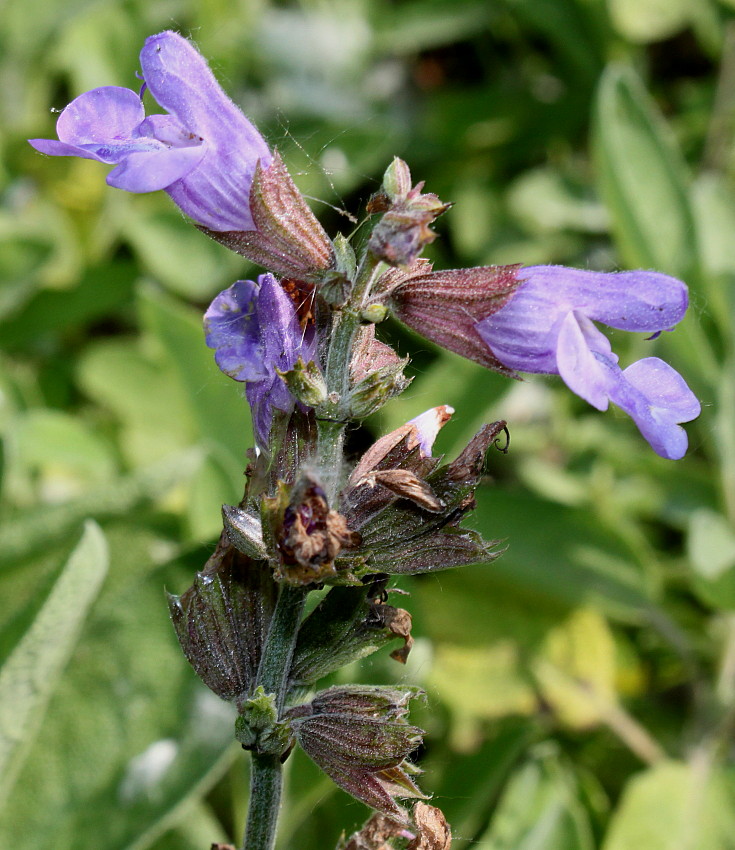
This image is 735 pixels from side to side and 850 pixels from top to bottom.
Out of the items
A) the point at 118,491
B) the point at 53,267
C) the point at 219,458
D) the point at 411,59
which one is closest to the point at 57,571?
the point at 118,491

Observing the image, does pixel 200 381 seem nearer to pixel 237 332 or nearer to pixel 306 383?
pixel 237 332

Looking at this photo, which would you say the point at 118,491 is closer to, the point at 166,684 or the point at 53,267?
the point at 166,684

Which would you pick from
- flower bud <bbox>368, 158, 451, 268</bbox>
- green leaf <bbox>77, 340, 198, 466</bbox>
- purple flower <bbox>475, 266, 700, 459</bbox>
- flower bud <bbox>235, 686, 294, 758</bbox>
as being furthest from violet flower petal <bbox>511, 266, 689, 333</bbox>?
green leaf <bbox>77, 340, 198, 466</bbox>

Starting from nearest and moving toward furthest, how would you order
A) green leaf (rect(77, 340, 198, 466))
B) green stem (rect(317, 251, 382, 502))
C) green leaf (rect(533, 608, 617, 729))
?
green stem (rect(317, 251, 382, 502))
green leaf (rect(533, 608, 617, 729))
green leaf (rect(77, 340, 198, 466))

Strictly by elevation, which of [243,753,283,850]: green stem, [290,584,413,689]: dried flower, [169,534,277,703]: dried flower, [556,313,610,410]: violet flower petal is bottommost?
[243,753,283,850]: green stem

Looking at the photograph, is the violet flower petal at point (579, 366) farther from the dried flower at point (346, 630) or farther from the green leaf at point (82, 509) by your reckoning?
the green leaf at point (82, 509)

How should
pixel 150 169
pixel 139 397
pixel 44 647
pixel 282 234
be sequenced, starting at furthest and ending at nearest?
→ pixel 139 397 < pixel 44 647 < pixel 282 234 < pixel 150 169

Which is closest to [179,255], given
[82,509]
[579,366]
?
[82,509]

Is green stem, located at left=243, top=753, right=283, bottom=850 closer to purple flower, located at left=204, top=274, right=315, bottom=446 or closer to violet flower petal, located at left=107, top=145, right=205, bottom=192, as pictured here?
purple flower, located at left=204, top=274, right=315, bottom=446

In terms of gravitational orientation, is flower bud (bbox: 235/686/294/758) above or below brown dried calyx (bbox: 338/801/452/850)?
above
